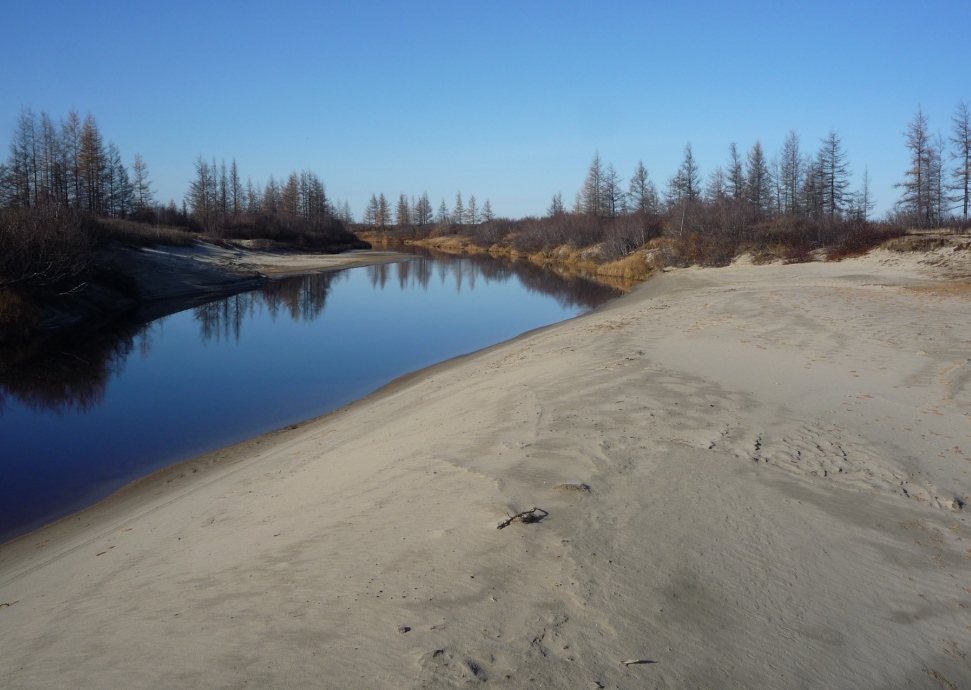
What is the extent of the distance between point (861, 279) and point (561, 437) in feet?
62.6

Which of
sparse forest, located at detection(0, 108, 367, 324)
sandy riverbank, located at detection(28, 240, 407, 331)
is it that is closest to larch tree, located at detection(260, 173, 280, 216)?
sparse forest, located at detection(0, 108, 367, 324)

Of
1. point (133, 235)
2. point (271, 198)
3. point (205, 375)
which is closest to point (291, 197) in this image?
point (271, 198)

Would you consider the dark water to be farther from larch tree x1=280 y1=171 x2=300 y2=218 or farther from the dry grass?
larch tree x1=280 y1=171 x2=300 y2=218

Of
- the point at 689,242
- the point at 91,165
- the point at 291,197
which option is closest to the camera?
the point at 689,242

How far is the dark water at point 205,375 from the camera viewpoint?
8.91m

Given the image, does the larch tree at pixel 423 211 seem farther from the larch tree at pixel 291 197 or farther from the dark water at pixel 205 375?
the dark water at pixel 205 375

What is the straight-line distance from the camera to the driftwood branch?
4.05 meters

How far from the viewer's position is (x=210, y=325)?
2205 centimetres

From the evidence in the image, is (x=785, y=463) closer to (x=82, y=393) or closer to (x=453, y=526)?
(x=453, y=526)

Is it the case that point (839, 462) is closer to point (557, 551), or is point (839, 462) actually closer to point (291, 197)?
point (557, 551)

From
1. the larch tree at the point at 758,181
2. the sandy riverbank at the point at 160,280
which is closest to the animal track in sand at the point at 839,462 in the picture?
the sandy riverbank at the point at 160,280

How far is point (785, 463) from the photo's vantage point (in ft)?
17.1

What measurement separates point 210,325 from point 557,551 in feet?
69.1

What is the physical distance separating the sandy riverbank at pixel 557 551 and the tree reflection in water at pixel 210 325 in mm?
7152
